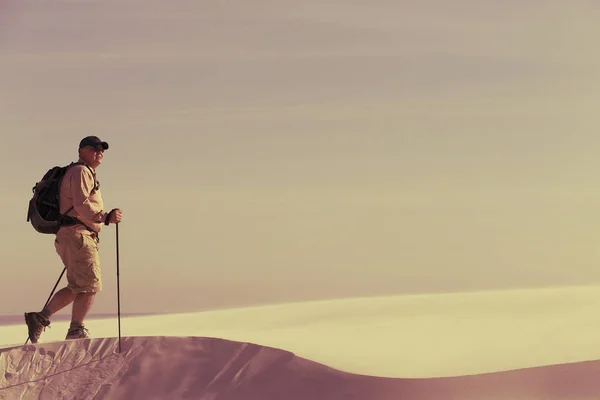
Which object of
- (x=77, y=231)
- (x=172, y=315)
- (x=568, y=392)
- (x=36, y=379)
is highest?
(x=172, y=315)

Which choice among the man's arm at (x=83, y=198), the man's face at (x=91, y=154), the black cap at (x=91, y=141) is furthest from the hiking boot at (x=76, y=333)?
the black cap at (x=91, y=141)

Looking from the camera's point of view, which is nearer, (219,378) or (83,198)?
(219,378)

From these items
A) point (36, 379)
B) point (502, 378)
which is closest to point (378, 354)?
point (502, 378)

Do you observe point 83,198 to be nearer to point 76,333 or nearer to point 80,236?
point 80,236

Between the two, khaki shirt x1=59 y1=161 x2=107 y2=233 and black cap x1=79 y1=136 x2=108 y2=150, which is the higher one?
black cap x1=79 y1=136 x2=108 y2=150

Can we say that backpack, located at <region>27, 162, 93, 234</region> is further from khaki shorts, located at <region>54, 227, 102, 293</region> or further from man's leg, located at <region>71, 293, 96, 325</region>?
man's leg, located at <region>71, 293, 96, 325</region>

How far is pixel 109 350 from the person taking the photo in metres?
10.2

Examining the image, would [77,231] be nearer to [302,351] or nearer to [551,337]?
[302,351]

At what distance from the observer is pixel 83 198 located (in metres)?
10.2

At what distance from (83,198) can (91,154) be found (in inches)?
22.9

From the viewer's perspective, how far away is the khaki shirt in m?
10.2

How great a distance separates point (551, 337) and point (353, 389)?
3390 millimetres

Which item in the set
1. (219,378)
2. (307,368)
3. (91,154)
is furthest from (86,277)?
(307,368)

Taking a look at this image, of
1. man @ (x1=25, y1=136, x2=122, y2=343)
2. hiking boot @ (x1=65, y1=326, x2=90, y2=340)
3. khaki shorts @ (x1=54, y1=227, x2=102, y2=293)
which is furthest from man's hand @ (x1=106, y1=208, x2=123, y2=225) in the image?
hiking boot @ (x1=65, y1=326, x2=90, y2=340)
